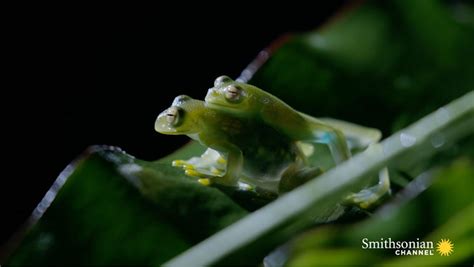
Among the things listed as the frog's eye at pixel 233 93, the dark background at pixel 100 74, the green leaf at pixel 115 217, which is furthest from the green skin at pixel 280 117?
the dark background at pixel 100 74

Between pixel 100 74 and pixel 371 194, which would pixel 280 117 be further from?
pixel 100 74

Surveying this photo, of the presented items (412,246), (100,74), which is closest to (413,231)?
(412,246)

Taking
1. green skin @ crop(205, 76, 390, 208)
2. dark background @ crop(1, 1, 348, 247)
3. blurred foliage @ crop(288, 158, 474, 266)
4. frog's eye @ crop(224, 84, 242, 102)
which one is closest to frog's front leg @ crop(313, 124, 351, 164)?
green skin @ crop(205, 76, 390, 208)

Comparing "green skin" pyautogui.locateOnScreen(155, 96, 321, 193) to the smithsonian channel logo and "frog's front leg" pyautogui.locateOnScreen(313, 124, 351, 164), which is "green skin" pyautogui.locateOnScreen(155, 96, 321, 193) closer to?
"frog's front leg" pyautogui.locateOnScreen(313, 124, 351, 164)

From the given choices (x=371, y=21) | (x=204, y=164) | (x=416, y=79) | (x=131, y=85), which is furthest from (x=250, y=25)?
(x=204, y=164)

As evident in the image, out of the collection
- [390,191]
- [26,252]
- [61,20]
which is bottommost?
[26,252]

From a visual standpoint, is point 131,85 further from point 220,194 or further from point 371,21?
point 220,194
